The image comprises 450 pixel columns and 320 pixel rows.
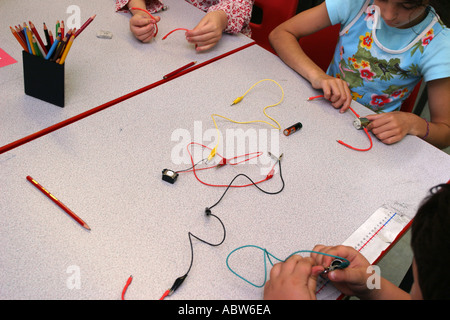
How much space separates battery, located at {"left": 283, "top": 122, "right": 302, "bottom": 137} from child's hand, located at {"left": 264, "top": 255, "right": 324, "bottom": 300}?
40 centimetres

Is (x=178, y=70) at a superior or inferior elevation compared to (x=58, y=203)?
superior

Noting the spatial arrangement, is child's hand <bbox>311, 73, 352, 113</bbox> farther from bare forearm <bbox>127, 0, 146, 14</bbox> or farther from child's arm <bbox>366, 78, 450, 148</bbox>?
bare forearm <bbox>127, 0, 146, 14</bbox>

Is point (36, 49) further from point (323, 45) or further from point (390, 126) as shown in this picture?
point (323, 45)

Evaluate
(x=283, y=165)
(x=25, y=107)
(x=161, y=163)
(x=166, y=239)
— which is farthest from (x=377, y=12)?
(x=25, y=107)

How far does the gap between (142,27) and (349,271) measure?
100cm

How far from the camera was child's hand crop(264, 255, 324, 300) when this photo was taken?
26.4 inches

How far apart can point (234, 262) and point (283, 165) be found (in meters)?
0.32

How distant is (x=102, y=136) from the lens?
3.05 ft

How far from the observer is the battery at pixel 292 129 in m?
1.03

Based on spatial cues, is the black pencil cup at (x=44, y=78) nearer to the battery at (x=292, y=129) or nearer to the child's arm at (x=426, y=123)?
the battery at (x=292, y=129)

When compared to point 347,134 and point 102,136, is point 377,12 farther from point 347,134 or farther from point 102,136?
point 102,136

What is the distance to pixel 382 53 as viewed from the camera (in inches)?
50.3

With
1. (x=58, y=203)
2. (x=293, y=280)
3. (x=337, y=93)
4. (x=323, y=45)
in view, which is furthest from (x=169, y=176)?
(x=323, y=45)

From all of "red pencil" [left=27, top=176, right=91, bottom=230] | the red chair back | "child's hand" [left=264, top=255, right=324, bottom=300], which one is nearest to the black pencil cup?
"red pencil" [left=27, top=176, right=91, bottom=230]
